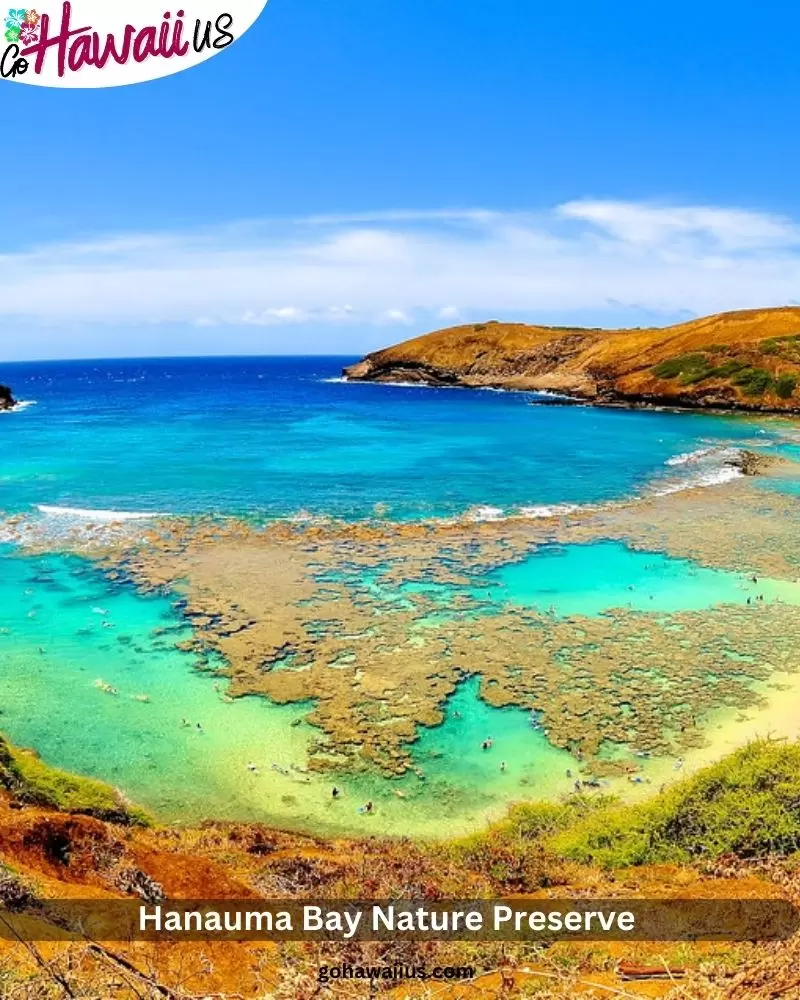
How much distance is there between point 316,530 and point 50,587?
13.4 meters

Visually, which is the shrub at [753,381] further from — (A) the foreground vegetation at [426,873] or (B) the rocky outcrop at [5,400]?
(B) the rocky outcrop at [5,400]

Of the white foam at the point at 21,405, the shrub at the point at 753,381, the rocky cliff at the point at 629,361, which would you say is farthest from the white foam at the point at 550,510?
the white foam at the point at 21,405

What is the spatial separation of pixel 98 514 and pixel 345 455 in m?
26.9

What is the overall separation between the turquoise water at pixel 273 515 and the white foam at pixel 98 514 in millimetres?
745

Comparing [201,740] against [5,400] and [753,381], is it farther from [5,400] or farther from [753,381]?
[5,400]

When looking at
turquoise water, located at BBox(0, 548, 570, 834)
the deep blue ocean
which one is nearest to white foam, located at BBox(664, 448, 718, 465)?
the deep blue ocean

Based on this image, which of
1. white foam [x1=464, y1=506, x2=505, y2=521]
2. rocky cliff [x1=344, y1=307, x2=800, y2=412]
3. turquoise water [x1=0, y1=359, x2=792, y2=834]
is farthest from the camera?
rocky cliff [x1=344, y1=307, x2=800, y2=412]

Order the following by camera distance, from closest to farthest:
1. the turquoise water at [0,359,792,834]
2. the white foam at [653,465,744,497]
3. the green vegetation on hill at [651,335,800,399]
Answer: the turquoise water at [0,359,792,834] → the white foam at [653,465,744,497] → the green vegetation on hill at [651,335,800,399]

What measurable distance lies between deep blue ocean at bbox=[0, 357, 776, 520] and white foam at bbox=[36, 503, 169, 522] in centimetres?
84

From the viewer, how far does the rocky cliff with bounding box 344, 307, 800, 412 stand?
296 ft

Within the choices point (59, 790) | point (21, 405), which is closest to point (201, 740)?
point (59, 790)

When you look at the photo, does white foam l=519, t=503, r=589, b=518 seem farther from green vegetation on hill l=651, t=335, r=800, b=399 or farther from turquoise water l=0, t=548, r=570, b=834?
green vegetation on hill l=651, t=335, r=800, b=399

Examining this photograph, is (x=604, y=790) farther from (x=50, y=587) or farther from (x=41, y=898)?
(x=50, y=587)

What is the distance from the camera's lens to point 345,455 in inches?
2483
